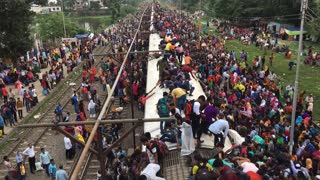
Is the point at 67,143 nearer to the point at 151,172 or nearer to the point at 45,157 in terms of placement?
the point at 45,157

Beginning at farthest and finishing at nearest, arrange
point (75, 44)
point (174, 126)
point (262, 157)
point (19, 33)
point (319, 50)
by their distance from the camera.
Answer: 1. point (75, 44)
2. point (319, 50)
3. point (19, 33)
4. point (174, 126)
5. point (262, 157)

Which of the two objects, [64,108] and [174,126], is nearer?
→ [174,126]

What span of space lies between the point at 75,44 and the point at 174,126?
105 feet

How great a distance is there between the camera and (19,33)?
84.7ft

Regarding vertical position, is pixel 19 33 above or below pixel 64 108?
above

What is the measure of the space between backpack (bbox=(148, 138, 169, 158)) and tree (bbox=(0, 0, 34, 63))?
18583mm

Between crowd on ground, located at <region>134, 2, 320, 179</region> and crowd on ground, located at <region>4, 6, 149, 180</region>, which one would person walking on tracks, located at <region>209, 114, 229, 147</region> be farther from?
crowd on ground, located at <region>4, 6, 149, 180</region>

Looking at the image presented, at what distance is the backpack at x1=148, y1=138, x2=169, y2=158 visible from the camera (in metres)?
9.02

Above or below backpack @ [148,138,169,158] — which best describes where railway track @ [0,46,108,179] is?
below

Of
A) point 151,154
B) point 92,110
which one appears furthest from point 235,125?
point 92,110

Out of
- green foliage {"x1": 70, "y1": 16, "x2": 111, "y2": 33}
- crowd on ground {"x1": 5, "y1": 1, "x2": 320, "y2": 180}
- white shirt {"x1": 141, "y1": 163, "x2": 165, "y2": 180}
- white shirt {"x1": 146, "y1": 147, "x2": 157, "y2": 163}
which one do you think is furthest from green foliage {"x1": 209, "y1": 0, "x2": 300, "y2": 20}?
Answer: white shirt {"x1": 141, "y1": 163, "x2": 165, "y2": 180}

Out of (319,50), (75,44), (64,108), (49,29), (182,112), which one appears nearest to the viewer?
(182,112)

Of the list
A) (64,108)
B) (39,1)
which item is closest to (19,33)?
(39,1)

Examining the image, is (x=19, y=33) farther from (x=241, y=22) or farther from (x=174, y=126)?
(x=241, y=22)
